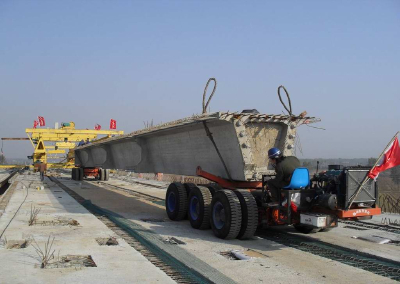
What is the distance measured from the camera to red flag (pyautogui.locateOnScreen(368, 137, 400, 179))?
7781 millimetres

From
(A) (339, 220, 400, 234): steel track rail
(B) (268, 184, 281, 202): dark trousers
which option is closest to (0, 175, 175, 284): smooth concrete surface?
(B) (268, 184, 281, 202): dark trousers

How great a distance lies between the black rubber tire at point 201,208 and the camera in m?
9.83

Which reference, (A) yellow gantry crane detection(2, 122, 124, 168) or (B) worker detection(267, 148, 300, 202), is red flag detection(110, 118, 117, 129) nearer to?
(A) yellow gantry crane detection(2, 122, 124, 168)

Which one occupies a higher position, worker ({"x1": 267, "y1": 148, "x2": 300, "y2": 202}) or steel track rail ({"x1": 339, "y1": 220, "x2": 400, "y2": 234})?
worker ({"x1": 267, "y1": 148, "x2": 300, "y2": 202})

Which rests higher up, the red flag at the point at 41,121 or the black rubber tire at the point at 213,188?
the red flag at the point at 41,121

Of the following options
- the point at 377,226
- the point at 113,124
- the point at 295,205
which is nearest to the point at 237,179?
the point at 295,205

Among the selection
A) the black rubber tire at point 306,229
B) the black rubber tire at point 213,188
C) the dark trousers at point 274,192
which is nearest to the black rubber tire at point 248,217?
the dark trousers at point 274,192

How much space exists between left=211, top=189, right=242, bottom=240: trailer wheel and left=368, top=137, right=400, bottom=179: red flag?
273 centimetres

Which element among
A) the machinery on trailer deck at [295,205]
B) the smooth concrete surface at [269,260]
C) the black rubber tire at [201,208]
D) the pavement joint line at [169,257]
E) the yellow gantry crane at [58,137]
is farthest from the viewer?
the yellow gantry crane at [58,137]

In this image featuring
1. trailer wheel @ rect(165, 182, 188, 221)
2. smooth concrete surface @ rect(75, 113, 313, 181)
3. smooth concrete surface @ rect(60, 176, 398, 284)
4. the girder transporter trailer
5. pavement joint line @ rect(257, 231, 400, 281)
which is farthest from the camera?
trailer wheel @ rect(165, 182, 188, 221)

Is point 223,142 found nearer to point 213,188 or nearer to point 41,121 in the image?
point 213,188

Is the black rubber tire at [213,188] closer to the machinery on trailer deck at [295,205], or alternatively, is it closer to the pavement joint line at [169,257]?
the machinery on trailer deck at [295,205]

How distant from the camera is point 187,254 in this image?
23.9 ft

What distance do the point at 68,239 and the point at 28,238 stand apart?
80 centimetres
